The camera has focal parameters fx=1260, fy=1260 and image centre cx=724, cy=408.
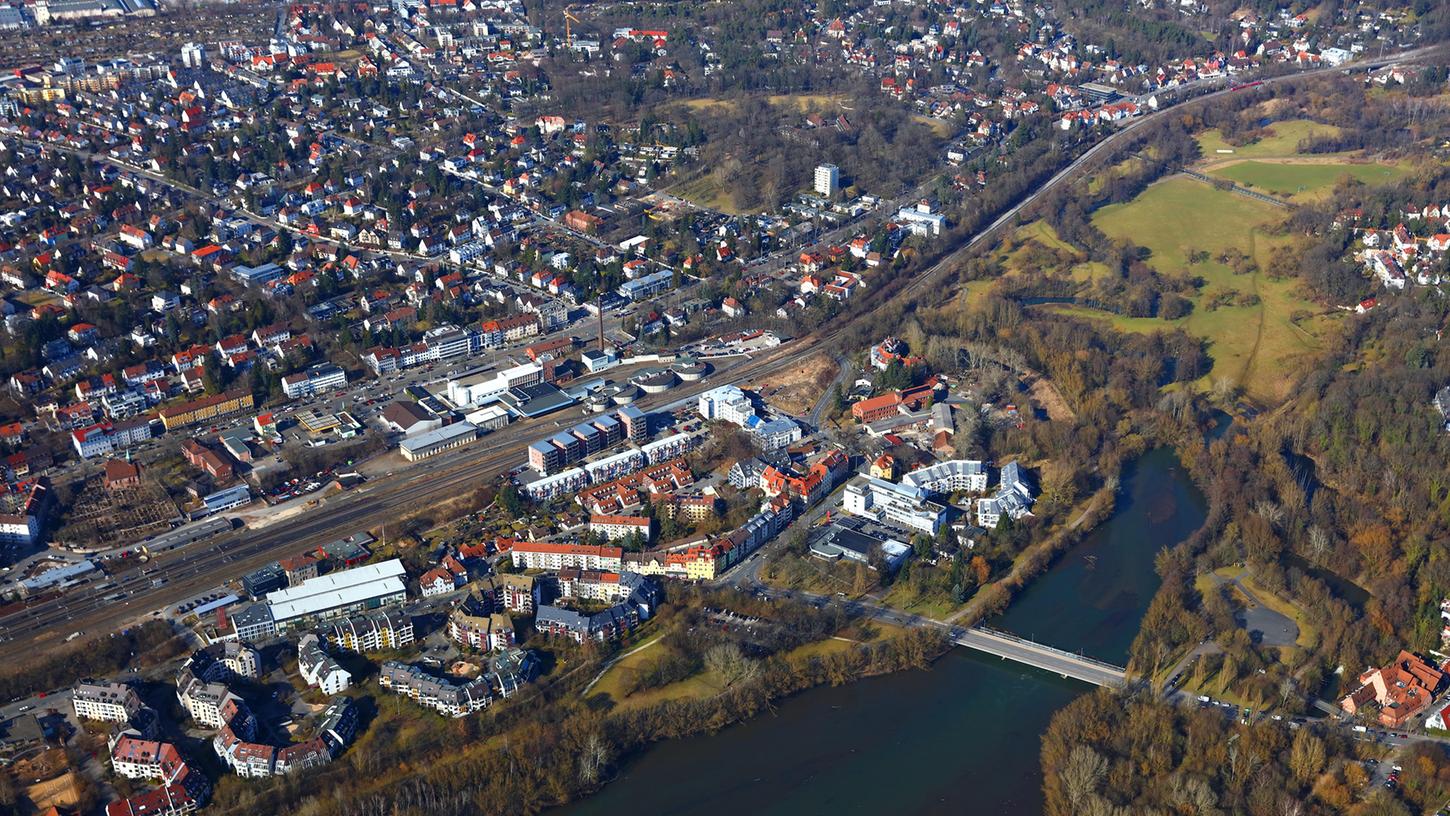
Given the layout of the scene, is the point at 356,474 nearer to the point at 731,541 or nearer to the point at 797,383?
the point at 731,541

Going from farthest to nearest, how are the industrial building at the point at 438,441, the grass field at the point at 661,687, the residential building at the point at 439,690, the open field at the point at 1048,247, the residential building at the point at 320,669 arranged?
the open field at the point at 1048,247
the industrial building at the point at 438,441
the grass field at the point at 661,687
the residential building at the point at 320,669
the residential building at the point at 439,690

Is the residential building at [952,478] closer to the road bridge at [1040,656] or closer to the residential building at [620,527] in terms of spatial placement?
the road bridge at [1040,656]

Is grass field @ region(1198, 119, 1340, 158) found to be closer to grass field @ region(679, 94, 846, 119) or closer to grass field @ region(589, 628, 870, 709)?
grass field @ region(679, 94, 846, 119)

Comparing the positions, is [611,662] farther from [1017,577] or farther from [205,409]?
[205,409]

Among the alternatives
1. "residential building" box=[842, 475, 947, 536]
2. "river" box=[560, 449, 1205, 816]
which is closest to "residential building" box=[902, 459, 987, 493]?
"residential building" box=[842, 475, 947, 536]

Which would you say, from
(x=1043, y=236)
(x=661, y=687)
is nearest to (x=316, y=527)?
(x=661, y=687)

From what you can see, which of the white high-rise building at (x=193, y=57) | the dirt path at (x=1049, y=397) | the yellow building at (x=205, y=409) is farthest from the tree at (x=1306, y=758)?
the white high-rise building at (x=193, y=57)
